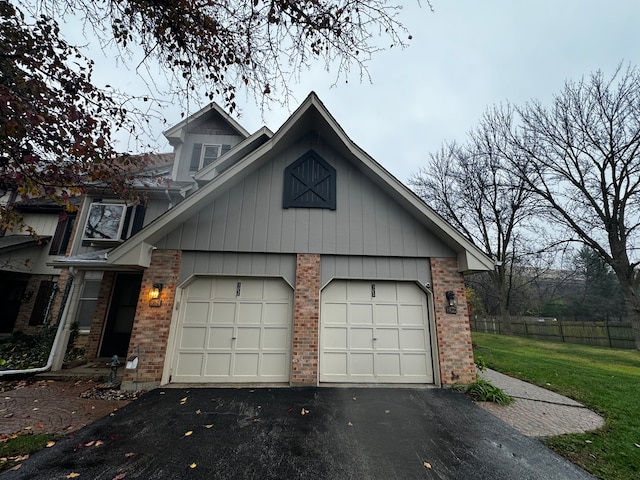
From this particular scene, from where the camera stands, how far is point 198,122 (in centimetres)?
1120

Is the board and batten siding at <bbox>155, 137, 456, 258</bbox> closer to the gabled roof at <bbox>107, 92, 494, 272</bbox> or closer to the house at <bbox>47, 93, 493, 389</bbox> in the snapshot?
the house at <bbox>47, 93, 493, 389</bbox>

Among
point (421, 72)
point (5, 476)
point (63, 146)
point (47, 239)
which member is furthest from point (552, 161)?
point (47, 239)

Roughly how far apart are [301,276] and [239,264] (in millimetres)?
1502

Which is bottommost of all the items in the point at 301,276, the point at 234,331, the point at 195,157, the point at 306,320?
the point at 234,331

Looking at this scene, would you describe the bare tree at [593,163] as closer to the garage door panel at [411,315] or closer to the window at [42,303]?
the garage door panel at [411,315]

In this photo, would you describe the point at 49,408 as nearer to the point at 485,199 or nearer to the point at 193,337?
the point at 193,337

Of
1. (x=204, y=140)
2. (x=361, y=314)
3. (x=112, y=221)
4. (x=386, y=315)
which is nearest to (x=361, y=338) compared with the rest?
(x=361, y=314)

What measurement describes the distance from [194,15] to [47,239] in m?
13.2

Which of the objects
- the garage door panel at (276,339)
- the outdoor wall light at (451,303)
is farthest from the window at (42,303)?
the outdoor wall light at (451,303)

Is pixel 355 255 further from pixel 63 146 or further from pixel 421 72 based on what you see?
pixel 63 146

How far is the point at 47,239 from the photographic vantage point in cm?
1155

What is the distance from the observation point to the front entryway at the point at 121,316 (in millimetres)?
8258

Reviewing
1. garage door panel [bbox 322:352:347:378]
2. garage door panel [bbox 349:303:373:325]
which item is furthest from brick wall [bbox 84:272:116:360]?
garage door panel [bbox 349:303:373:325]

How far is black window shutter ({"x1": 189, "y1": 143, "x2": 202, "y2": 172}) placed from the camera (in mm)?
10969
